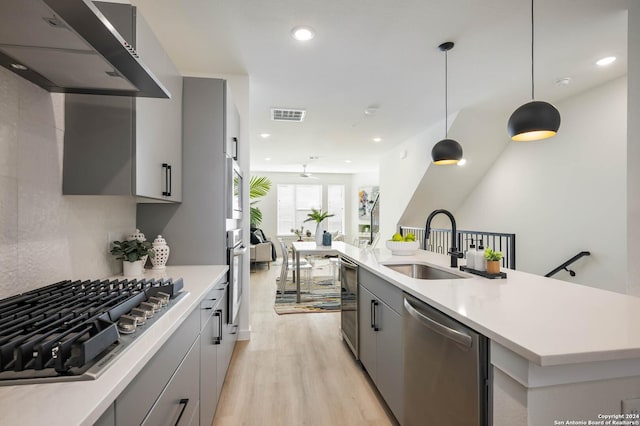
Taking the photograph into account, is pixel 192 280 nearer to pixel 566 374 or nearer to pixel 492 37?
pixel 566 374

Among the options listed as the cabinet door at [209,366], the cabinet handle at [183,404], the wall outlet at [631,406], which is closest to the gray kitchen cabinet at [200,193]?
the cabinet door at [209,366]

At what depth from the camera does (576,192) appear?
3.89m

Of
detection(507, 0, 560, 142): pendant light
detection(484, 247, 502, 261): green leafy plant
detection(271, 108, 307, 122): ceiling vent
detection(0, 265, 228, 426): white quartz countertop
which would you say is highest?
Answer: detection(271, 108, 307, 122): ceiling vent

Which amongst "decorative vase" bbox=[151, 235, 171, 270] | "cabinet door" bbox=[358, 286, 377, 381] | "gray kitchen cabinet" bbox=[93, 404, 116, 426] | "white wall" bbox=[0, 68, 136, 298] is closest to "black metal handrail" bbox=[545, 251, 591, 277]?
"cabinet door" bbox=[358, 286, 377, 381]

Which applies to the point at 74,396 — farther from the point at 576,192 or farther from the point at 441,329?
the point at 576,192

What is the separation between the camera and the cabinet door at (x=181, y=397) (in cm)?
98

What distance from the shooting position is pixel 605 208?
3.55 metres

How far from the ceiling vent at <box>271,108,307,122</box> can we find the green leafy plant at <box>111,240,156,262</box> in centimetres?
269

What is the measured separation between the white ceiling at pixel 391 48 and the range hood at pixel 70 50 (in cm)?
110

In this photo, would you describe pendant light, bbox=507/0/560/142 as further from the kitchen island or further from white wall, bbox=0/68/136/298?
white wall, bbox=0/68/136/298

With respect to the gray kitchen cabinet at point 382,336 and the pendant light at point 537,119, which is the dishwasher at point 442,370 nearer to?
the gray kitchen cabinet at point 382,336

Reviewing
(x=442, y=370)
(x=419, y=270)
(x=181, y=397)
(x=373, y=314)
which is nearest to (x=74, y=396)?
(x=181, y=397)

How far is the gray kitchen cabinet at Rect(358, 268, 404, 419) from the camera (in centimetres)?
176

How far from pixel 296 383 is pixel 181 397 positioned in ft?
4.54
